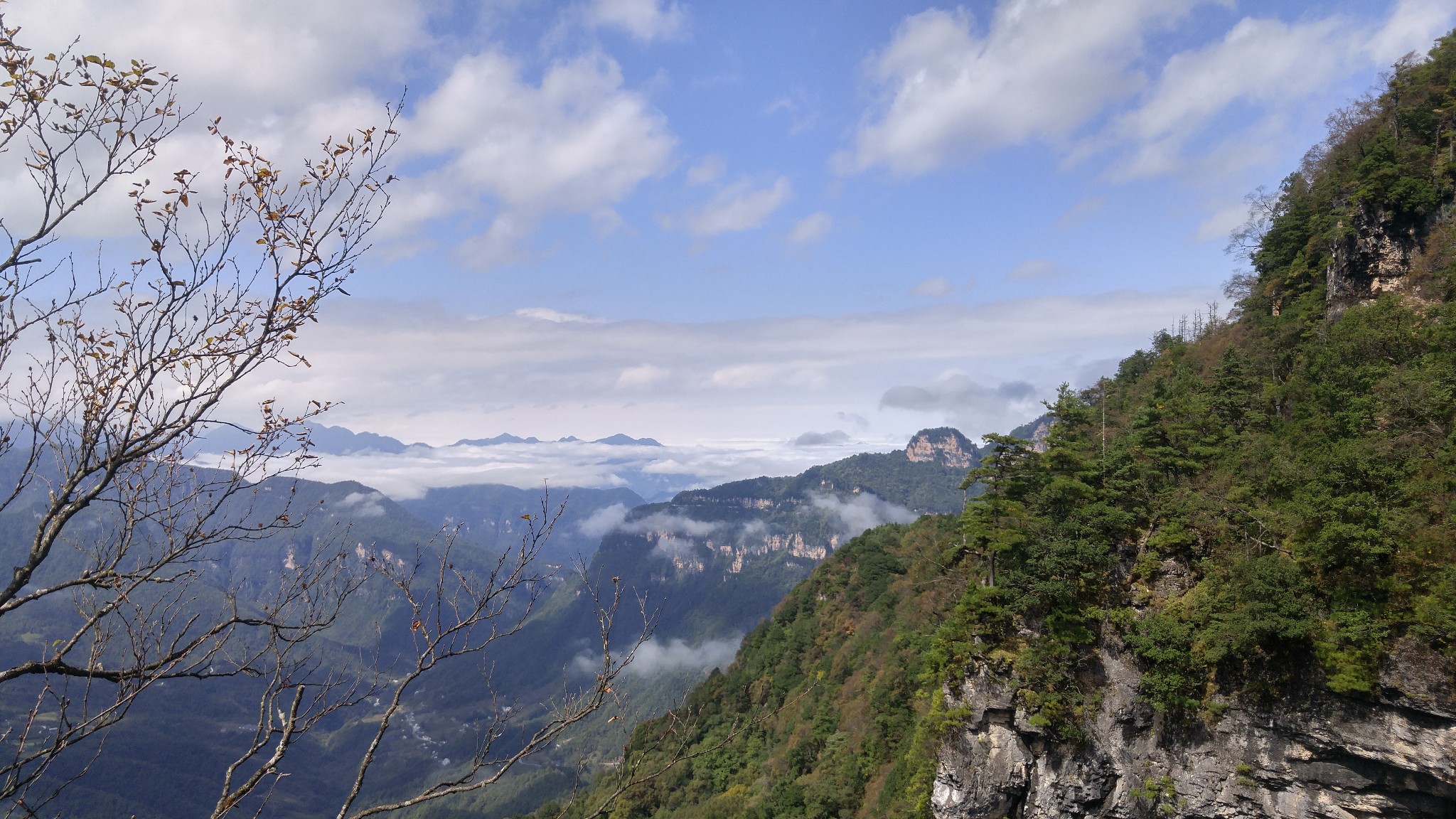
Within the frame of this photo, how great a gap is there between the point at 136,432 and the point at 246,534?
1.61 meters

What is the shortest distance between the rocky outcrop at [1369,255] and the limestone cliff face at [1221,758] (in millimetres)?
18035

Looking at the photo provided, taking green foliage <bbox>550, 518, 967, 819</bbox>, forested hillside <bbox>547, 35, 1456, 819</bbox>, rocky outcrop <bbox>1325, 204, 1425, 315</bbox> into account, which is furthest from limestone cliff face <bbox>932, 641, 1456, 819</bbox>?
rocky outcrop <bbox>1325, 204, 1425, 315</bbox>

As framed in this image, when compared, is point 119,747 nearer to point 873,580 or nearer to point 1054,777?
point 873,580

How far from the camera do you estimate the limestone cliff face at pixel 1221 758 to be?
63.4 feet

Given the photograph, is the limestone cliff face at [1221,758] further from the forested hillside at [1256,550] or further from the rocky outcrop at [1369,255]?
the rocky outcrop at [1369,255]

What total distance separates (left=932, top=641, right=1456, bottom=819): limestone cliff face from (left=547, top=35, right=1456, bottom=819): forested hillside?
81 mm

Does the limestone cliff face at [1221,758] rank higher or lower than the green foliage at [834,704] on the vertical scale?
higher

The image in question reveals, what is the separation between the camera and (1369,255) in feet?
97.5

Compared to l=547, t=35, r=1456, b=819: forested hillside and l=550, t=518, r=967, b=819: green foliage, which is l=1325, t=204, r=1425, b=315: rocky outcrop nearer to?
l=547, t=35, r=1456, b=819: forested hillside

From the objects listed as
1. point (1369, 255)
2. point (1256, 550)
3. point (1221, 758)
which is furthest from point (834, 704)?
point (1369, 255)

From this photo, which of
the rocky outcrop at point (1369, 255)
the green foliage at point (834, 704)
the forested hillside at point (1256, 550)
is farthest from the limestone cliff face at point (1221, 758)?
the rocky outcrop at point (1369, 255)

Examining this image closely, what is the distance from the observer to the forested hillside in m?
20.1

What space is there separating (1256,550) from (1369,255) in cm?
1650

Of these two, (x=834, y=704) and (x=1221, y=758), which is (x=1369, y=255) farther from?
(x=834, y=704)
